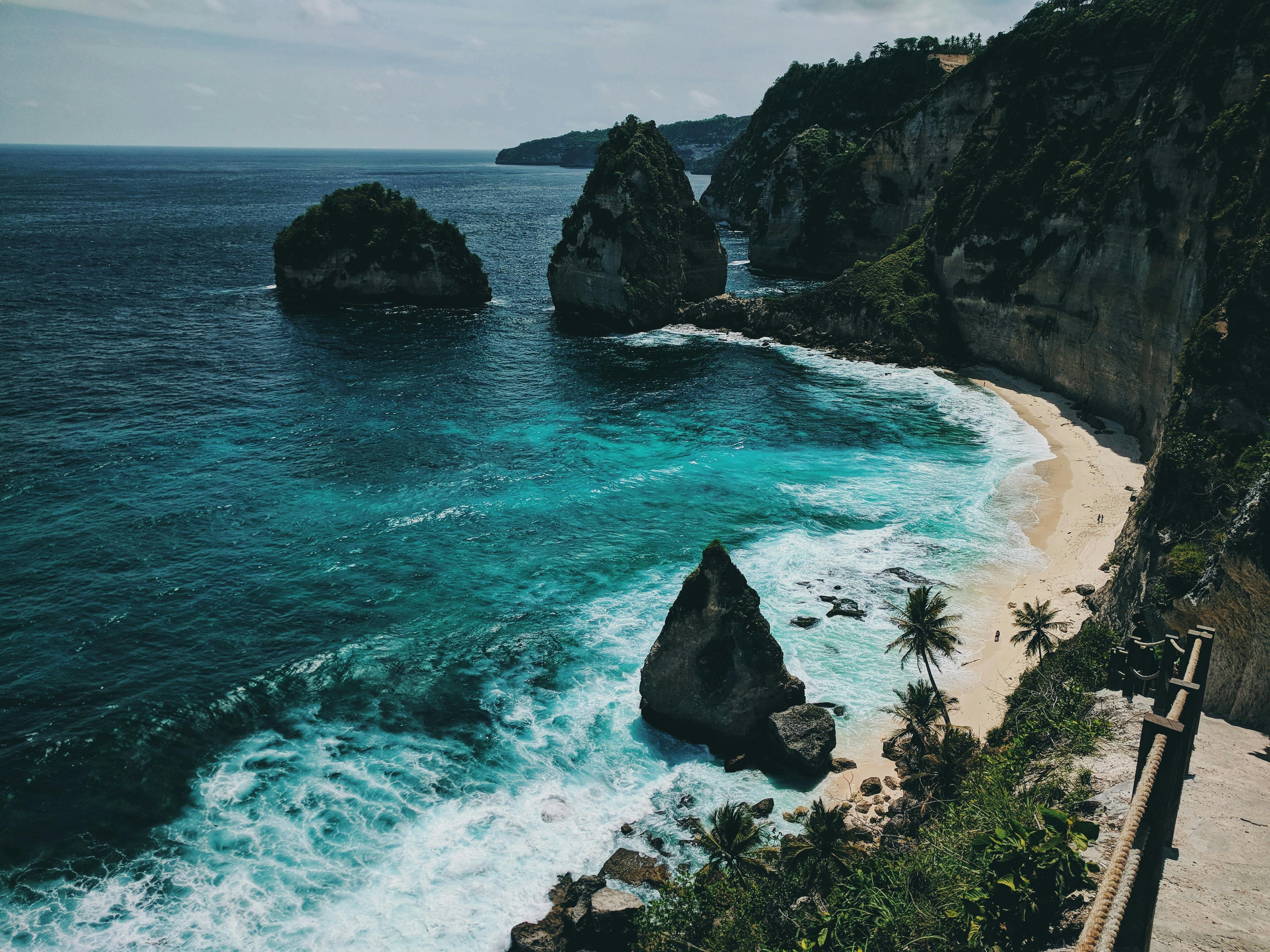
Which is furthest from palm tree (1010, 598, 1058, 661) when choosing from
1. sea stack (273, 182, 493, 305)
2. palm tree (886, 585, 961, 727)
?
sea stack (273, 182, 493, 305)

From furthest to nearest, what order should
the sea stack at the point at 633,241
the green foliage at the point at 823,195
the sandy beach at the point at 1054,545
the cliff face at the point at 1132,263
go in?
the green foliage at the point at 823,195
the sea stack at the point at 633,241
the sandy beach at the point at 1054,545
the cliff face at the point at 1132,263

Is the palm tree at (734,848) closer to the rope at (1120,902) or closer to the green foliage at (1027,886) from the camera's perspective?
the green foliage at (1027,886)

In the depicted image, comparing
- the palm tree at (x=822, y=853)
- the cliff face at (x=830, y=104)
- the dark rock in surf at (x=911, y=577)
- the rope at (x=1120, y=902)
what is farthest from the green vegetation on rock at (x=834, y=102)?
A: the rope at (x=1120, y=902)

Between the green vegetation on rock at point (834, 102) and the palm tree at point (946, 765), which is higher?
the green vegetation on rock at point (834, 102)

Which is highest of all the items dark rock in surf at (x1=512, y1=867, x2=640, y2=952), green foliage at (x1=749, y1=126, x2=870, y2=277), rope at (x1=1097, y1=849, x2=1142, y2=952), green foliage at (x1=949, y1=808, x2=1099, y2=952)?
green foliage at (x1=749, y1=126, x2=870, y2=277)

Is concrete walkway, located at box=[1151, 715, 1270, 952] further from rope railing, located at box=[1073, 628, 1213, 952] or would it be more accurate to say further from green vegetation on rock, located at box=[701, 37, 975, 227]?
green vegetation on rock, located at box=[701, 37, 975, 227]

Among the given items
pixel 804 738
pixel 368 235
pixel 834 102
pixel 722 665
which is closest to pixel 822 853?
pixel 804 738

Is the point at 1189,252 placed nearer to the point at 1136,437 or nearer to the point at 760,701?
the point at 1136,437
